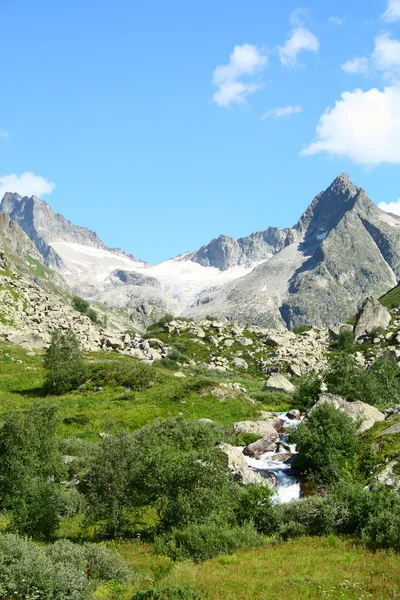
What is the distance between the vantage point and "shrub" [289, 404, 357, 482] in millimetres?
36406

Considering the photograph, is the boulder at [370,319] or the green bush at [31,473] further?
the boulder at [370,319]

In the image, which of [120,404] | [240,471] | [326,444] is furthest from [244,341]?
[240,471]

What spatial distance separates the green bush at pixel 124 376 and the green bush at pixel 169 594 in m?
47.2

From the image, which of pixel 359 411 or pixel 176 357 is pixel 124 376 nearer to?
pixel 359 411

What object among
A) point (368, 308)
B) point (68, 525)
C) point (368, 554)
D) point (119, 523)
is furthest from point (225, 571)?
point (368, 308)

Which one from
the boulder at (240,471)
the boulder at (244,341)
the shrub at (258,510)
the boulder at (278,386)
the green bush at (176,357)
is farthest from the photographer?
the boulder at (244,341)

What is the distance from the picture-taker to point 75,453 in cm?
4034

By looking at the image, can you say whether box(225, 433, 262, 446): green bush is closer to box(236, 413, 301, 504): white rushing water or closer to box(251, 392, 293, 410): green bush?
box(236, 413, 301, 504): white rushing water

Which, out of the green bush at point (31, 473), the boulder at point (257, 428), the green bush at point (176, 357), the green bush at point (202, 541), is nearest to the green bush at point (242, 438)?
the boulder at point (257, 428)

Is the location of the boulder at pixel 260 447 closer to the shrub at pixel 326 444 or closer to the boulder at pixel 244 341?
the shrub at pixel 326 444

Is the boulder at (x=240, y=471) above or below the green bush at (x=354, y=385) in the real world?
below

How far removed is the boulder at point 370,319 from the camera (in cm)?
14762

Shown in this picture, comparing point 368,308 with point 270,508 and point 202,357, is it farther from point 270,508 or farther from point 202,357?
point 270,508

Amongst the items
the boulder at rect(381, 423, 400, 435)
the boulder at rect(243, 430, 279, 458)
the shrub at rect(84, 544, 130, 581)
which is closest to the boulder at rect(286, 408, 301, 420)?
the boulder at rect(243, 430, 279, 458)
